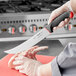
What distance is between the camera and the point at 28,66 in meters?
0.77

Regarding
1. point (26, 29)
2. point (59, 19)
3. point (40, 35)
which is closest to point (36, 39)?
point (40, 35)

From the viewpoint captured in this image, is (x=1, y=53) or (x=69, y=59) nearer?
(x=69, y=59)

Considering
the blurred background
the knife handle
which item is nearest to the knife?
the knife handle

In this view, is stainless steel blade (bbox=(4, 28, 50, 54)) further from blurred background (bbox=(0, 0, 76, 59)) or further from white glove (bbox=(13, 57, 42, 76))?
blurred background (bbox=(0, 0, 76, 59))

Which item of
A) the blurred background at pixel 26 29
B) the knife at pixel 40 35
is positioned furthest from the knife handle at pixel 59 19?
the blurred background at pixel 26 29

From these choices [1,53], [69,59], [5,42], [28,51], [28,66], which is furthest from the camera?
[5,42]

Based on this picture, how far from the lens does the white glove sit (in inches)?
29.4

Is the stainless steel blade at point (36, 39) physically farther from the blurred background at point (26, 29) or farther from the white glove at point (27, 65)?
the blurred background at point (26, 29)

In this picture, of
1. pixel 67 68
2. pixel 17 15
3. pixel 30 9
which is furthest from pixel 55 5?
pixel 67 68

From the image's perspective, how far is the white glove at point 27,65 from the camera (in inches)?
29.4

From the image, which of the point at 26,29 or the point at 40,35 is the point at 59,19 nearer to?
the point at 40,35

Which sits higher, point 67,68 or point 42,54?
point 67,68

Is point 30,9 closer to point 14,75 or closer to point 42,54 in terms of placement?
point 42,54

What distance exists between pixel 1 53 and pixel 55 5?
514mm
